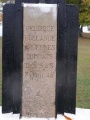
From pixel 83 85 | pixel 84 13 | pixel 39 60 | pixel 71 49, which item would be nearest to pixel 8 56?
pixel 39 60

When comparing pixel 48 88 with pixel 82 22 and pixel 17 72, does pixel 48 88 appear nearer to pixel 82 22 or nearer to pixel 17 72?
pixel 17 72

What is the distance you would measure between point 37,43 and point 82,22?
2731 centimetres

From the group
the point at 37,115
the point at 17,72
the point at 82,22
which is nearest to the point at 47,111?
the point at 37,115

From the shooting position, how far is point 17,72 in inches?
253

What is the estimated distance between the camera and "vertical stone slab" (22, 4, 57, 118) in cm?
609

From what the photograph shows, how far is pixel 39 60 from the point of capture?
6191 mm

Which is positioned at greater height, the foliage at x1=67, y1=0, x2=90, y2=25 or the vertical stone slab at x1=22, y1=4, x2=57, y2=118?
the foliage at x1=67, y1=0, x2=90, y2=25

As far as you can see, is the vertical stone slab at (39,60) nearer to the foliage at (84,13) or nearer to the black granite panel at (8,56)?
the black granite panel at (8,56)

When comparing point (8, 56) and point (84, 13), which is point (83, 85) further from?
point (84, 13)

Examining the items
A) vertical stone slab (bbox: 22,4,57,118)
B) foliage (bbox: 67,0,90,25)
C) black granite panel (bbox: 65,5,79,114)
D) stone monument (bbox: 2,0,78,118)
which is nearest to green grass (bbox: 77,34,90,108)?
black granite panel (bbox: 65,5,79,114)

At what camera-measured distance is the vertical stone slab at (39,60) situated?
6.09 meters

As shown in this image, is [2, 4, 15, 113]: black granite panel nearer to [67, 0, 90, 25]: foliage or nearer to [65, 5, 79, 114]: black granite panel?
[65, 5, 79, 114]: black granite panel

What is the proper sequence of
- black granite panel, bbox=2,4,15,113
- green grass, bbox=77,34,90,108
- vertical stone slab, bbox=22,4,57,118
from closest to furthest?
1. vertical stone slab, bbox=22,4,57,118
2. black granite panel, bbox=2,4,15,113
3. green grass, bbox=77,34,90,108

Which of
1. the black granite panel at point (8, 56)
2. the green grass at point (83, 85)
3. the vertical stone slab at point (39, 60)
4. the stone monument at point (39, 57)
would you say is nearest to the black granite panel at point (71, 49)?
the stone monument at point (39, 57)
